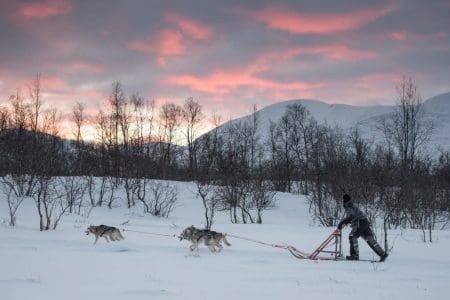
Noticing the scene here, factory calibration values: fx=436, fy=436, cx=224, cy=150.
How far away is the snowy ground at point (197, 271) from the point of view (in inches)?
293

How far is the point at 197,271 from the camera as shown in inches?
370

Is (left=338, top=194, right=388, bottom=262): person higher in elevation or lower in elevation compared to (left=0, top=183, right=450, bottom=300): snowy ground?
higher

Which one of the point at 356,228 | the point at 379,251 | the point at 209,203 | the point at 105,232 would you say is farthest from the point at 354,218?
the point at 209,203

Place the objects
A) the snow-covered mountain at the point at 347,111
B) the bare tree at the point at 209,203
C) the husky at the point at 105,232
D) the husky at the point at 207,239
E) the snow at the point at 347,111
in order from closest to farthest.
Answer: the husky at the point at 207,239, the husky at the point at 105,232, the bare tree at the point at 209,203, the snow-covered mountain at the point at 347,111, the snow at the point at 347,111

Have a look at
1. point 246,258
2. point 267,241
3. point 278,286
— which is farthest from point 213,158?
point 278,286

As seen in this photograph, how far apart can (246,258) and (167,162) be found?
34257 mm

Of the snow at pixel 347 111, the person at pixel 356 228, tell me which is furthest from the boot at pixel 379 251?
the snow at pixel 347 111

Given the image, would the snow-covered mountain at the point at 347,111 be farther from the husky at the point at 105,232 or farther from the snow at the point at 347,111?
the husky at the point at 105,232

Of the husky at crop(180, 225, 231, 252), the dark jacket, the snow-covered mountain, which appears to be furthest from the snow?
the dark jacket

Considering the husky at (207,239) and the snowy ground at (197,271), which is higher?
the husky at (207,239)

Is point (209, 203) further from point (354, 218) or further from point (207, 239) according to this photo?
point (354, 218)

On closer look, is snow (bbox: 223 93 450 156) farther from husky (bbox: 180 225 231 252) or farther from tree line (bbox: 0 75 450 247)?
husky (bbox: 180 225 231 252)

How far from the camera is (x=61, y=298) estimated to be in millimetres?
6973

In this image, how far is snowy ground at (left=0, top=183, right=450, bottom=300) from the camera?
7.45m
